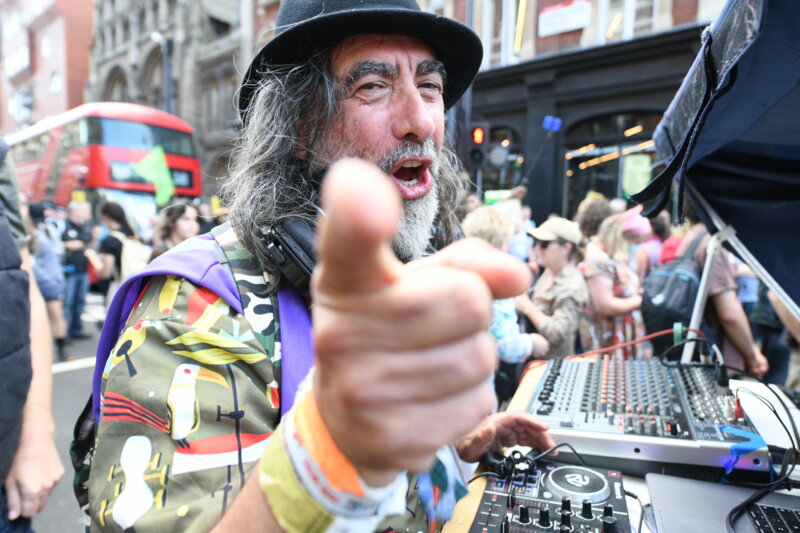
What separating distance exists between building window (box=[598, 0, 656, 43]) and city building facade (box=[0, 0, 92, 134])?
34.0m

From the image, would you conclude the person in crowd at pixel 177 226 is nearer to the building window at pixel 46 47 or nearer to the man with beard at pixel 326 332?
the man with beard at pixel 326 332

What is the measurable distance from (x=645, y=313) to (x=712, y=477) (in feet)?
6.08

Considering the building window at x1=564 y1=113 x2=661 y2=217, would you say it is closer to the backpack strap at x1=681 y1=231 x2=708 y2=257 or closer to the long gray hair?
the backpack strap at x1=681 y1=231 x2=708 y2=257

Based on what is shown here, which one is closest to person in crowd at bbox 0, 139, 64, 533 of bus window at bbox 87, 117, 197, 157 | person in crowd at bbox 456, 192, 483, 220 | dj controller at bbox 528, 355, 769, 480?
dj controller at bbox 528, 355, 769, 480

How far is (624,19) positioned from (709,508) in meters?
11.6

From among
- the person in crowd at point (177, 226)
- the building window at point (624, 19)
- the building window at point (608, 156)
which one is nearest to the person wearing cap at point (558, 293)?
the person in crowd at point (177, 226)

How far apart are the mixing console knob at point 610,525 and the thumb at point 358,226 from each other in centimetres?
85

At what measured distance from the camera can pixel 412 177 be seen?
1.27 metres

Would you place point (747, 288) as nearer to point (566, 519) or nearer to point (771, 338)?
point (771, 338)

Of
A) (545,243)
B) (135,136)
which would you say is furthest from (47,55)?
(545,243)

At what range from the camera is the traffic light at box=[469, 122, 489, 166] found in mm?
6664

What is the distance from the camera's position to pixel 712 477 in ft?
3.89

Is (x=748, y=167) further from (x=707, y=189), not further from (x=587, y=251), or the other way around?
(x=587, y=251)

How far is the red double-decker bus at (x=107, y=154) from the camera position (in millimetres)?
10797
